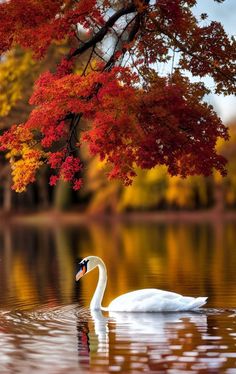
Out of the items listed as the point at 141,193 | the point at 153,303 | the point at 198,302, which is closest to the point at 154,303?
the point at 153,303

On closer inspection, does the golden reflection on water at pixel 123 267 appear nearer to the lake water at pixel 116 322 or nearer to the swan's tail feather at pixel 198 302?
the lake water at pixel 116 322

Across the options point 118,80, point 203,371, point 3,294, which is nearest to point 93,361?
point 203,371

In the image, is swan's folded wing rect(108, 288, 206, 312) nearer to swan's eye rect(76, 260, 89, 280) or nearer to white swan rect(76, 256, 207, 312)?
white swan rect(76, 256, 207, 312)

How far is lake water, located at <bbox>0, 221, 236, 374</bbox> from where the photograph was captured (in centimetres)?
1248

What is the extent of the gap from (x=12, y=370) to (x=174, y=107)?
4636 millimetres

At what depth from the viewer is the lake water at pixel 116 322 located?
12477 millimetres

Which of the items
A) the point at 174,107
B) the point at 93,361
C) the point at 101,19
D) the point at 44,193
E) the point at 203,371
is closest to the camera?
the point at 203,371

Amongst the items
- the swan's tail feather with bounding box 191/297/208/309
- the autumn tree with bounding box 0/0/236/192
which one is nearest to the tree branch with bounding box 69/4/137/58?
the autumn tree with bounding box 0/0/236/192

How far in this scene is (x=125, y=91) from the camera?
14336mm

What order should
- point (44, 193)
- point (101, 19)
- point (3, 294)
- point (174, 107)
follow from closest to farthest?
point (174, 107) → point (101, 19) → point (3, 294) → point (44, 193)

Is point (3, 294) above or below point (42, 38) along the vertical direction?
below

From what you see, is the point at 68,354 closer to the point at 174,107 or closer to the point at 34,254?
the point at 174,107

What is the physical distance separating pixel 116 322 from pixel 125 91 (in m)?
4.12

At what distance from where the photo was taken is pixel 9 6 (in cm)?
1498
